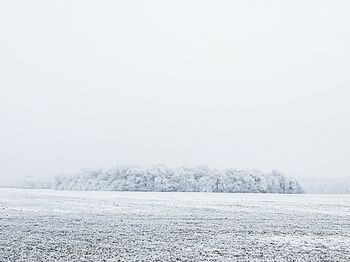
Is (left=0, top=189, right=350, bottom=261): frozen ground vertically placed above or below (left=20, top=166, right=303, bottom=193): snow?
below

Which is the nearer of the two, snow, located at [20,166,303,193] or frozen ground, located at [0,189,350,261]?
frozen ground, located at [0,189,350,261]

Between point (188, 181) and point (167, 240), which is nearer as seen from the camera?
point (167, 240)

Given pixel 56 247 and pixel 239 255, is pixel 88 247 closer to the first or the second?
pixel 56 247

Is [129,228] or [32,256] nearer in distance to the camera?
[32,256]

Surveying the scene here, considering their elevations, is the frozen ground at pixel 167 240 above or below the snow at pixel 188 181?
below

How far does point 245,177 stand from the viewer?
72812mm

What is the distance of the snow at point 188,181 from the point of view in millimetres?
71625

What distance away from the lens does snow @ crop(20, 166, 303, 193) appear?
235 ft

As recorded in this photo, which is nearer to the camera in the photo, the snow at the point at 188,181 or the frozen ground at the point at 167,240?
the frozen ground at the point at 167,240

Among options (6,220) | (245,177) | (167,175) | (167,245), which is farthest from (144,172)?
(167,245)

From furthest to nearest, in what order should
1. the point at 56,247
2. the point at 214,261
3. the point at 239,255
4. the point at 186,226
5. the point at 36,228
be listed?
1. the point at 186,226
2. the point at 36,228
3. the point at 56,247
4. the point at 239,255
5. the point at 214,261

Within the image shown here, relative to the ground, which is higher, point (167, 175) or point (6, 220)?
point (167, 175)

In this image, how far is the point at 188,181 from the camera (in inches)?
2859

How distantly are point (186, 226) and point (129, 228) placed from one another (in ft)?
6.02
